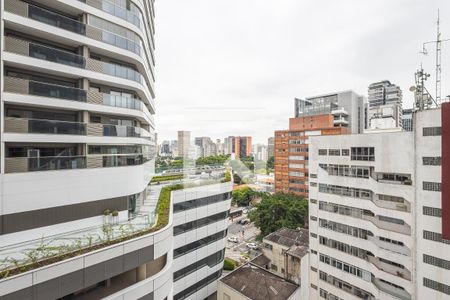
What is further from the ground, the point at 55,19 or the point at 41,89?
the point at 55,19

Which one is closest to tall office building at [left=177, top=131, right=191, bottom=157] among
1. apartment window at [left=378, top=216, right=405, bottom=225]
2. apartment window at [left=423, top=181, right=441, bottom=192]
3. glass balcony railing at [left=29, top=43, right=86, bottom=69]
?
glass balcony railing at [left=29, top=43, right=86, bottom=69]

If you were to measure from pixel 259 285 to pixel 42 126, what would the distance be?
21.1 meters

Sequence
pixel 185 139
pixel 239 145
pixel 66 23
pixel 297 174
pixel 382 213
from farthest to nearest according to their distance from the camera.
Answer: pixel 239 145
pixel 297 174
pixel 185 139
pixel 382 213
pixel 66 23

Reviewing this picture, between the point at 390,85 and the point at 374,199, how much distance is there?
10078 cm

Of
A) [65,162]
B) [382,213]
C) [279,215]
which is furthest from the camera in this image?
[279,215]

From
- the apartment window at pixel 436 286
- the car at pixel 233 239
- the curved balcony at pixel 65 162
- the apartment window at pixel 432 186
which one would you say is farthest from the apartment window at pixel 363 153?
the car at pixel 233 239

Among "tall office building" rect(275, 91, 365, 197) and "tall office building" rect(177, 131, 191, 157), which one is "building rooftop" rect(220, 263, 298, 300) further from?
"tall office building" rect(275, 91, 365, 197)

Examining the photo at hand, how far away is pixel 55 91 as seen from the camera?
10.5m

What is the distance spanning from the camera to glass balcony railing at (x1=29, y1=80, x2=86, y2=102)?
394 inches

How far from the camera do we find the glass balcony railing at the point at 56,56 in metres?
10.1

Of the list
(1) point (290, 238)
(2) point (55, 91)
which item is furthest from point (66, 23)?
(1) point (290, 238)

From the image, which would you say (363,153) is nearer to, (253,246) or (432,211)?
(432,211)

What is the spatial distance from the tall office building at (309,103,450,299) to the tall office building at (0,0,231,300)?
634 inches

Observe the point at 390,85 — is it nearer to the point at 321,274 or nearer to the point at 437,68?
the point at 437,68
